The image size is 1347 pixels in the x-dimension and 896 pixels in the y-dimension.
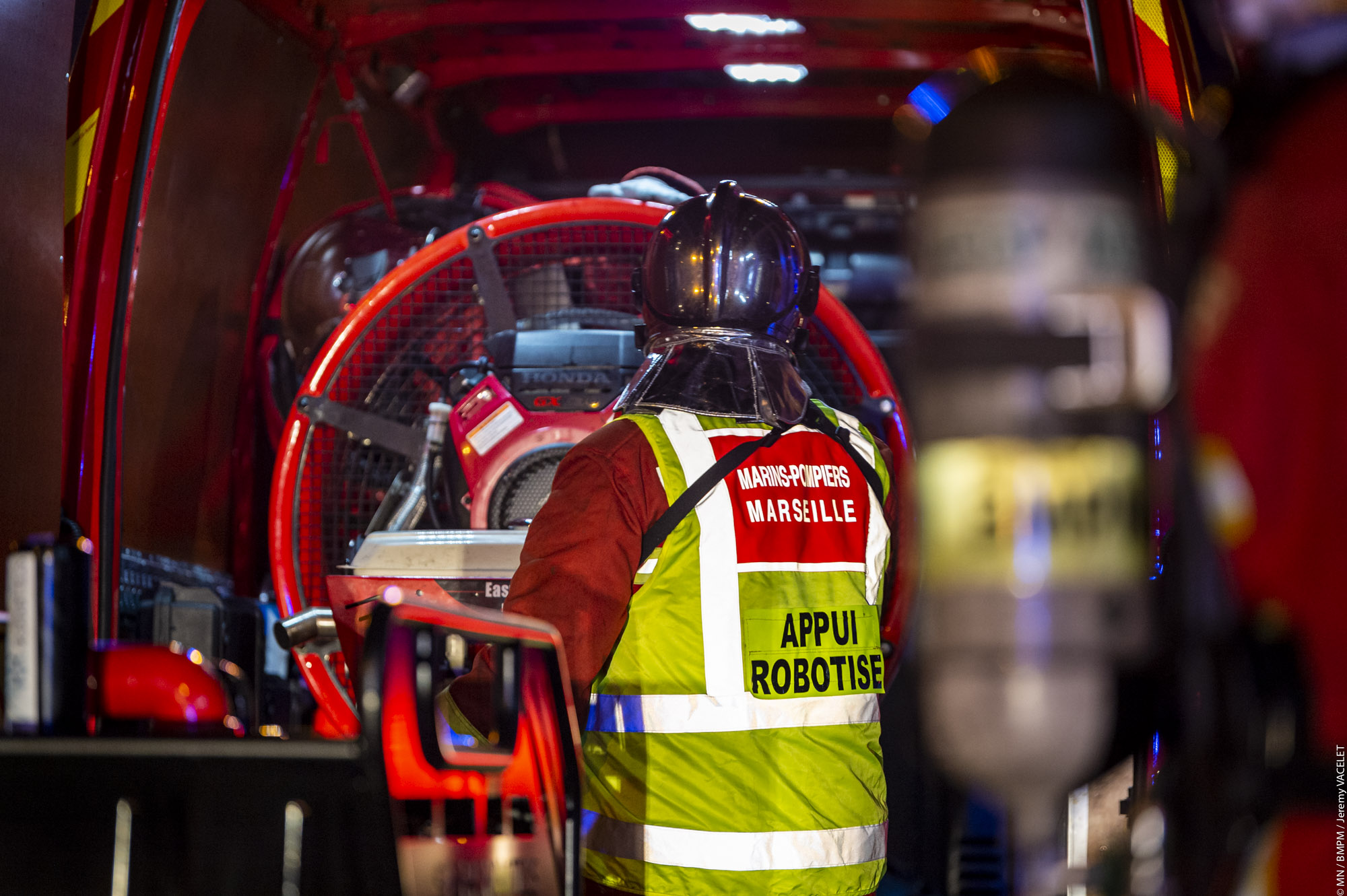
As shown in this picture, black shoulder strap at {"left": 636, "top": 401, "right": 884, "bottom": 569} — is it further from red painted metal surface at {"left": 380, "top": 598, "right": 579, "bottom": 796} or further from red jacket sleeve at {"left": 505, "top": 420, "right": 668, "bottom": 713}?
red painted metal surface at {"left": 380, "top": 598, "right": 579, "bottom": 796}

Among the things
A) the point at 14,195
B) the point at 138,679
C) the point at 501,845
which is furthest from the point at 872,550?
the point at 14,195

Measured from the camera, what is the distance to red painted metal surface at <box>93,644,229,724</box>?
1647mm

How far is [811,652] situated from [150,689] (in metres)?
1.16

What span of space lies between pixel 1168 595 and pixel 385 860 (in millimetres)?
921

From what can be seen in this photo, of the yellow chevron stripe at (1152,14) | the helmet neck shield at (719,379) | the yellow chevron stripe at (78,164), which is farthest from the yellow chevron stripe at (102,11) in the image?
the yellow chevron stripe at (1152,14)

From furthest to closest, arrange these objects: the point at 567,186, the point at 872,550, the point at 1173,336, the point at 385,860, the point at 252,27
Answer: the point at 567,186 < the point at 252,27 < the point at 872,550 < the point at 385,860 < the point at 1173,336

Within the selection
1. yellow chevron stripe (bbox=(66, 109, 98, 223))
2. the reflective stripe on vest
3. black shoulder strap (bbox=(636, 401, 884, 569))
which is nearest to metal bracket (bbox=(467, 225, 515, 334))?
yellow chevron stripe (bbox=(66, 109, 98, 223))

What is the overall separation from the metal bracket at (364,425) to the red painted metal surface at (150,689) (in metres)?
1.38

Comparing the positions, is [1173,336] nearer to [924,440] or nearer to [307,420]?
[924,440]

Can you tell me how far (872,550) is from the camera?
2490mm

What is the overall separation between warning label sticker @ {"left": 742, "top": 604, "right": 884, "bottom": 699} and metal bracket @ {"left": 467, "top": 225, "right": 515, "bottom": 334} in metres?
1.20

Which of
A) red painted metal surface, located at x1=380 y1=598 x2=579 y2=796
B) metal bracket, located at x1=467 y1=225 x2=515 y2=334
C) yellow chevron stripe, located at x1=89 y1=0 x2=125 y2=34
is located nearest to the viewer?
red painted metal surface, located at x1=380 y1=598 x2=579 y2=796

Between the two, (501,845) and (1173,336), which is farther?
(501,845)

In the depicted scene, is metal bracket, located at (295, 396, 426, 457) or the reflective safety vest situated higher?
metal bracket, located at (295, 396, 426, 457)
